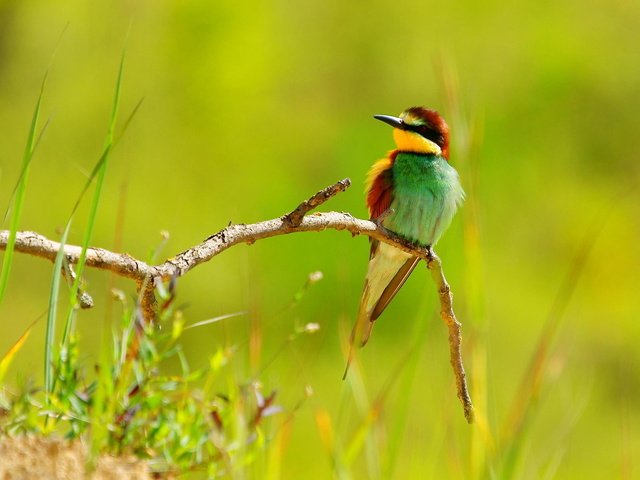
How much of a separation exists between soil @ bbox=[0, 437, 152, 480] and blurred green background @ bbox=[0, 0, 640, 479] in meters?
3.07

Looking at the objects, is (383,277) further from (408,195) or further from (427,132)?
(427,132)

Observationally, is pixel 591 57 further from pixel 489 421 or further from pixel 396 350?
pixel 489 421

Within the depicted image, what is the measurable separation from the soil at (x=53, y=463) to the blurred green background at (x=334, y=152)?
3072 millimetres

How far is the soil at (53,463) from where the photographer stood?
93 centimetres

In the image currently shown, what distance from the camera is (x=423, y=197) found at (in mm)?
2674

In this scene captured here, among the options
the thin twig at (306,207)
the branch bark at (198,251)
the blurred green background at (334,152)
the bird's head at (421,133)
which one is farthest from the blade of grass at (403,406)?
the blurred green background at (334,152)

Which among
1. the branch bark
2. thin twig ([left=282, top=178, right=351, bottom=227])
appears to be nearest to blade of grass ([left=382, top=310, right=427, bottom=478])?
the branch bark

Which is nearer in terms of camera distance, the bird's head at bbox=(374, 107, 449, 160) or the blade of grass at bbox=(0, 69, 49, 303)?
the blade of grass at bbox=(0, 69, 49, 303)

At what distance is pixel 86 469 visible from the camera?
3.05ft

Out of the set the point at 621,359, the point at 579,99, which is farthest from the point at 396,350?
the point at 579,99

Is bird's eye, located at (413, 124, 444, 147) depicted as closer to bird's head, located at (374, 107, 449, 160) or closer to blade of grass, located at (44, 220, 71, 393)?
bird's head, located at (374, 107, 449, 160)

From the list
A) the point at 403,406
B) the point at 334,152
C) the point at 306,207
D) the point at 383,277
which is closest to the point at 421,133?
the point at 383,277

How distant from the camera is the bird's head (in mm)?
2771

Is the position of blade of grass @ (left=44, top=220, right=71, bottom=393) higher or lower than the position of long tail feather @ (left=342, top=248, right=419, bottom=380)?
higher
